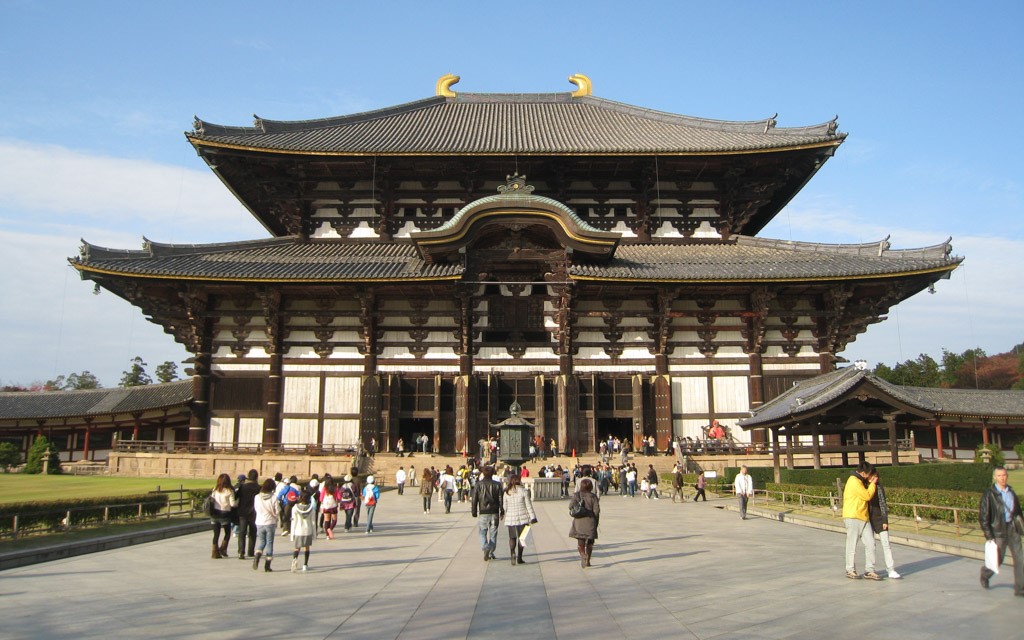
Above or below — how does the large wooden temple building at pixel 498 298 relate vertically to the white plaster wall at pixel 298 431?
above

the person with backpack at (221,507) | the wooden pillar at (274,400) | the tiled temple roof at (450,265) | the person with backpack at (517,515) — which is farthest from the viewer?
the wooden pillar at (274,400)

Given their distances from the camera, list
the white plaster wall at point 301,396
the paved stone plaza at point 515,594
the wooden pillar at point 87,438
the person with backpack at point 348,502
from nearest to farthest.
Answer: the paved stone plaza at point 515,594 < the person with backpack at point 348,502 < the white plaster wall at point 301,396 < the wooden pillar at point 87,438

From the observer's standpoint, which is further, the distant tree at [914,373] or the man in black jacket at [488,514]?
the distant tree at [914,373]

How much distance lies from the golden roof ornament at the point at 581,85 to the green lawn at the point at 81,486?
3291 cm

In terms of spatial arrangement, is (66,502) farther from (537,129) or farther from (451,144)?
(537,129)

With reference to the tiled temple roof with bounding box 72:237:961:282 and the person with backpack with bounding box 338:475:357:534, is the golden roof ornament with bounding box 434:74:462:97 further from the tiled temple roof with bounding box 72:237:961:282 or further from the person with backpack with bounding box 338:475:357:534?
the person with backpack with bounding box 338:475:357:534

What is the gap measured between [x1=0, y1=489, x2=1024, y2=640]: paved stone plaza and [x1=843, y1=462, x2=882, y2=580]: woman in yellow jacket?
1.13 ft

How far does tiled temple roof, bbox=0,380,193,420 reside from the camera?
4103 cm

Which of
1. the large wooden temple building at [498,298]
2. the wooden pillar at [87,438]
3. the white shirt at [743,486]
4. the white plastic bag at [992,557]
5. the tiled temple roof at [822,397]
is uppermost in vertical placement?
the large wooden temple building at [498,298]

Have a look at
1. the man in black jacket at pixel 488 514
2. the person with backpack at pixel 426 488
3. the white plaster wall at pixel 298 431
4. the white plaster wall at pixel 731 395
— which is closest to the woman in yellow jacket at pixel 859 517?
the man in black jacket at pixel 488 514

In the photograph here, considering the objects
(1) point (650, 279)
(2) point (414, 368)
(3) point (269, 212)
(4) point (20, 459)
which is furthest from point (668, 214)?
(4) point (20, 459)

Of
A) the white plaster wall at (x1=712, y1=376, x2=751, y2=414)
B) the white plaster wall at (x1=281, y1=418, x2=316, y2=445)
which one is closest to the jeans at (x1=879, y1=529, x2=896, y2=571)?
the white plaster wall at (x1=712, y1=376, x2=751, y2=414)

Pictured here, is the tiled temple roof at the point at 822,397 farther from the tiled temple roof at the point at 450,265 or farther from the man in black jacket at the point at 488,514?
the man in black jacket at the point at 488,514

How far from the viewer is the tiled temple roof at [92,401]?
4103 cm
